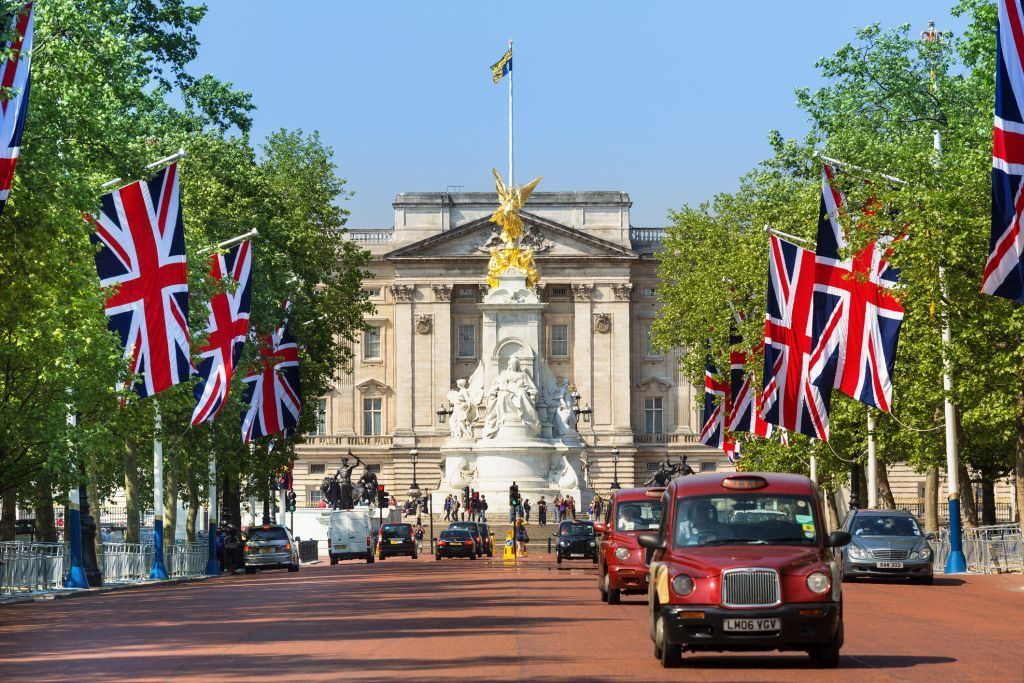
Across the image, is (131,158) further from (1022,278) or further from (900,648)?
(900,648)

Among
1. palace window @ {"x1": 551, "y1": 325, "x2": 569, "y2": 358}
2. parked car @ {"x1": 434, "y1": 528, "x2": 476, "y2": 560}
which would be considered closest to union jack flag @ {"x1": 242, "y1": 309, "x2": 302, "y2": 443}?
parked car @ {"x1": 434, "y1": 528, "x2": 476, "y2": 560}

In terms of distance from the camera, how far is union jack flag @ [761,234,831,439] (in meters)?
44.3

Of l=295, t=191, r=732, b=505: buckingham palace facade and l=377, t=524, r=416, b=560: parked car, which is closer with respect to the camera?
l=377, t=524, r=416, b=560: parked car

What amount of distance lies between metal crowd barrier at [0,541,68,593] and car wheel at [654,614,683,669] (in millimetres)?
22988

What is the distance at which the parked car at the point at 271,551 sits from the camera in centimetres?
5981

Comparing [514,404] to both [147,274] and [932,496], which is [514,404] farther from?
[147,274]

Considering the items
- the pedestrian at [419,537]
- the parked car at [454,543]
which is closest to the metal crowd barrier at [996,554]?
the parked car at [454,543]

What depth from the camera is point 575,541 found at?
61125mm

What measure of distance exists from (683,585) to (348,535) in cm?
5563

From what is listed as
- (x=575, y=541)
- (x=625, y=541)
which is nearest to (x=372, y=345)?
(x=575, y=541)

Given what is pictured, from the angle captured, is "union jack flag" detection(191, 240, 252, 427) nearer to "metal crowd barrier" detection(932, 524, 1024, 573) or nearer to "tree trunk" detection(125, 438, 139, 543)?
"tree trunk" detection(125, 438, 139, 543)

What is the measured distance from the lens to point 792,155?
70.8 metres

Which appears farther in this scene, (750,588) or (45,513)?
(45,513)

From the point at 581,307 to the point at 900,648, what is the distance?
116 metres
